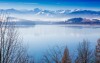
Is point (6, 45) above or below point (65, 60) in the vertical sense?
above

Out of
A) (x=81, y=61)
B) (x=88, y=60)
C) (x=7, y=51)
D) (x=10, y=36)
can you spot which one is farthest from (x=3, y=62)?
(x=88, y=60)

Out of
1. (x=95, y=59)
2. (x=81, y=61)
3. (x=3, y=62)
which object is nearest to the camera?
(x=3, y=62)

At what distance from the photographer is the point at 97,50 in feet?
112

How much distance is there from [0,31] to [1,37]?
1.31 feet

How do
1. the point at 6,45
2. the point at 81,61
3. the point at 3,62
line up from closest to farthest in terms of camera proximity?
the point at 3,62 → the point at 6,45 → the point at 81,61

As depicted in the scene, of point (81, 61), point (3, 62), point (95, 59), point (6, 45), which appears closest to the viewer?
point (3, 62)

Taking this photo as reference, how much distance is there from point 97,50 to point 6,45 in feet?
79.8

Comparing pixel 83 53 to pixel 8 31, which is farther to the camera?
pixel 83 53

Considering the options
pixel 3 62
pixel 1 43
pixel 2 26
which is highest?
pixel 2 26

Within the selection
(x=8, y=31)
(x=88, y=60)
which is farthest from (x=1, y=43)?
(x=88, y=60)

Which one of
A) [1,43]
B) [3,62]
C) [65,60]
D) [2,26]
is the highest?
[2,26]

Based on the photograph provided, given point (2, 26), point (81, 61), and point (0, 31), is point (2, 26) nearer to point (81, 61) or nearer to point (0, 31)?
point (0, 31)

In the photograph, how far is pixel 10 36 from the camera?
1177cm

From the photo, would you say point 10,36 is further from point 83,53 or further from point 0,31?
point 83,53
